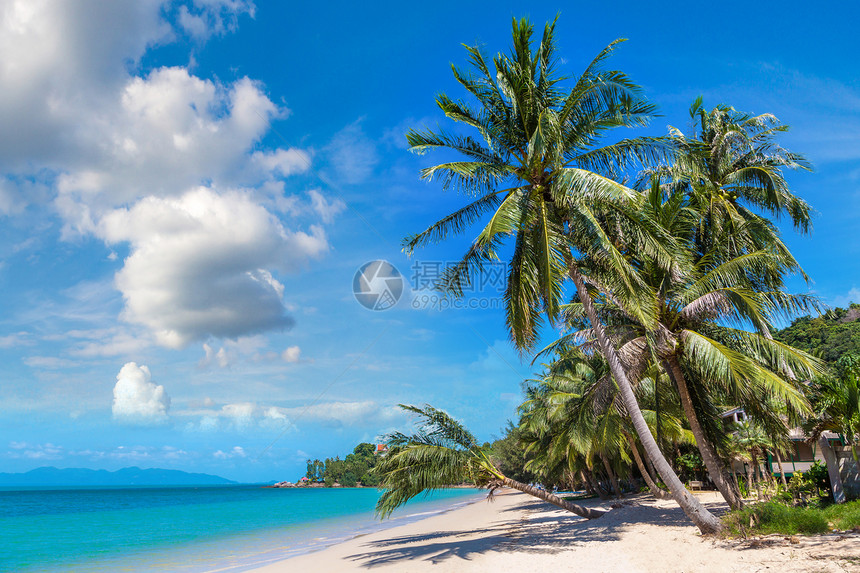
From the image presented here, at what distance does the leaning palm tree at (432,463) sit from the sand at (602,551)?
1532mm

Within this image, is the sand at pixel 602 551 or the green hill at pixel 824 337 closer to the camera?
the sand at pixel 602 551

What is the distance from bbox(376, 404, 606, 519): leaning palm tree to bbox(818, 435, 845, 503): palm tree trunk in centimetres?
685

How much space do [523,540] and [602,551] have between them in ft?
12.3

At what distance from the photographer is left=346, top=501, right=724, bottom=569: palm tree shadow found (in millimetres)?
13117

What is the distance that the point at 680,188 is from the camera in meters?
17.1

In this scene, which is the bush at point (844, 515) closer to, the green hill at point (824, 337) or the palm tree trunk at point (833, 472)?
the palm tree trunk at point (833, 472)

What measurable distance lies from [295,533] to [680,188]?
27984 millimetres

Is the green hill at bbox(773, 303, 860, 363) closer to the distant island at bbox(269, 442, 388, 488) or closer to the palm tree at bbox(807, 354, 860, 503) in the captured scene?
the palm tree at bbox(807, 354, 860, 503)

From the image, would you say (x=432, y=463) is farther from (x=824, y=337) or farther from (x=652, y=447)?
(x=824, y=337)

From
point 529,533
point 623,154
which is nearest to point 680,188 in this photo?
point 623,154

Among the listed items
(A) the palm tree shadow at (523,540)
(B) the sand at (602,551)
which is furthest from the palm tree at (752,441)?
(A) the palm tree shadow at (523,540)

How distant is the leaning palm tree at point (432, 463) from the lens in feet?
45.1

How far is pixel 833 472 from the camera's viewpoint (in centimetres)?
1203

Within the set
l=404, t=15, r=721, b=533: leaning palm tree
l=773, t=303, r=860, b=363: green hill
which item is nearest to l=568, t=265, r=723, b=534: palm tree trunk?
l=404, t=15, r=721, b=533: leaning palm tree
